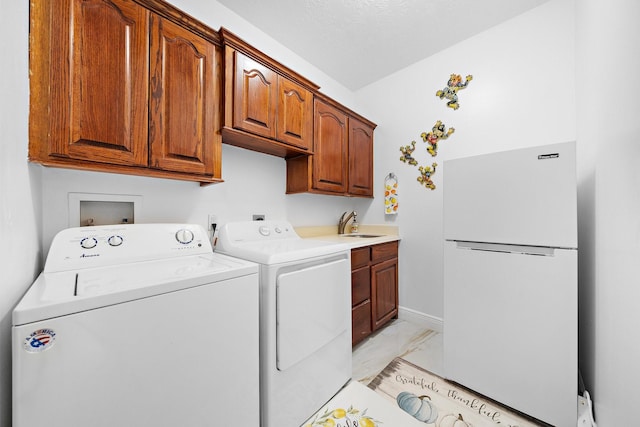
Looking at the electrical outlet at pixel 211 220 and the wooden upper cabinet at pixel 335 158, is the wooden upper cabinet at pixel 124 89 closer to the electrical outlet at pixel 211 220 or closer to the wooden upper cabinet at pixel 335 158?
the electrical outlet at pixel 211 220

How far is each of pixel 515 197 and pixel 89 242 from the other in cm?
222

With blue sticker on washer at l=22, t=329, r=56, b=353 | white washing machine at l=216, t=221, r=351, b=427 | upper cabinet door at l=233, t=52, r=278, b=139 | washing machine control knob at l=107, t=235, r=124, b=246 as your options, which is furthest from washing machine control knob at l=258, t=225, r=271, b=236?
blue sticker on washer at l=22, t=329, r=56, b=353

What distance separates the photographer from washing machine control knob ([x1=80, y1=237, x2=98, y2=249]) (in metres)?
1.06

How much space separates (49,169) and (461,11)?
2965 millimetres

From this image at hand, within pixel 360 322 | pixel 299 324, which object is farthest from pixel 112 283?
pixel 360 322

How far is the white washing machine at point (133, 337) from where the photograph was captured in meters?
0.63

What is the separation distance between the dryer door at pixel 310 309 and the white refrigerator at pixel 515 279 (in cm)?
73

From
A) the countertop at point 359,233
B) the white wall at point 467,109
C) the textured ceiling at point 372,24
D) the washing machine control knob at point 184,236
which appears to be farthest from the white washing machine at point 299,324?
the textured ceiling at point 372,24

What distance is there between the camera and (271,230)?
1870mm

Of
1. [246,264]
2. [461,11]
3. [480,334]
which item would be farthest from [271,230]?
[461,11]

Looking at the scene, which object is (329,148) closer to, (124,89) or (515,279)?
(124,89)

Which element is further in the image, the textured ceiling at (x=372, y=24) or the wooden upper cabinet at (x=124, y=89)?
the textured ceiling at (x=372, y=24)

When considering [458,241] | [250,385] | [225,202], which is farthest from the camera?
[225,202]

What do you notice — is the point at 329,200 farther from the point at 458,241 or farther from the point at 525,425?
the point at 525,425
